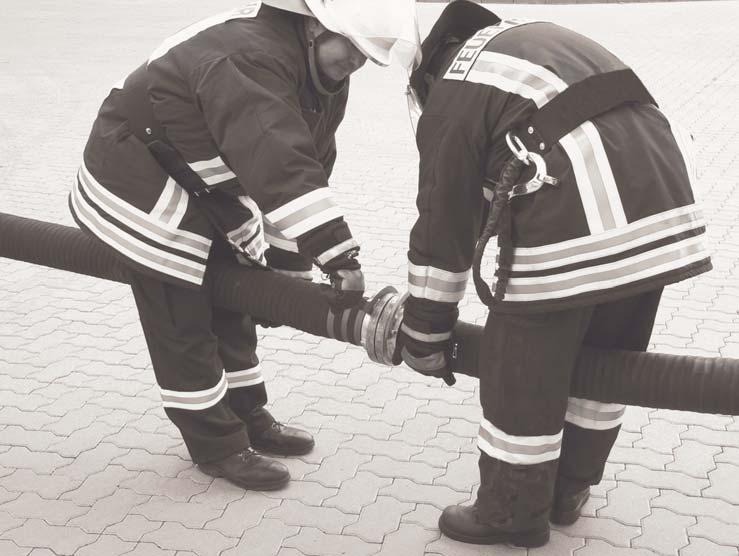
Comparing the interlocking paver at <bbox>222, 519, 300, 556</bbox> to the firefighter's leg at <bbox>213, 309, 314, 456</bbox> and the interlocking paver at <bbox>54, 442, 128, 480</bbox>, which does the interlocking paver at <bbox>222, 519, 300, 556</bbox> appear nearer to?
the firefighter's leg at <bbox>213, 309, 314, 456</bbox>

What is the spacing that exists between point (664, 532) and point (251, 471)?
54.7 inches

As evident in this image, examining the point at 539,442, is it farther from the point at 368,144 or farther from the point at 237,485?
the point at 368,144

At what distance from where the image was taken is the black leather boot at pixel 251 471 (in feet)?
11.1

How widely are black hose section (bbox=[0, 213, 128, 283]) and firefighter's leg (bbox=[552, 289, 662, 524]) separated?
153 centimetres

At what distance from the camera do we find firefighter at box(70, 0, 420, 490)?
2.65m

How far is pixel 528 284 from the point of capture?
8.35 feet

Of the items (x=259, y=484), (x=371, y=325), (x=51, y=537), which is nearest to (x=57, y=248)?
(x=51, y=537)

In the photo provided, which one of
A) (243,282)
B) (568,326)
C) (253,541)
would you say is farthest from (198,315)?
(568,326)

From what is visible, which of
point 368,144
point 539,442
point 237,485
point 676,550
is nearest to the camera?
point 539,442

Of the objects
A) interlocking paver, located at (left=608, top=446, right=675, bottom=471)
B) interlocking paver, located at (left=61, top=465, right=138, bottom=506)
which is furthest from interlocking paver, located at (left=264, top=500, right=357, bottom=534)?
interlocking paver, located at (left=608, top=446, right=675, bottom=471)

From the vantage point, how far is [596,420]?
2939mm

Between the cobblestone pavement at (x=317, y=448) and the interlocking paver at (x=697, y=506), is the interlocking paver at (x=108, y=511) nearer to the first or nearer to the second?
the cobblestone pavement at (x=317, y=448)

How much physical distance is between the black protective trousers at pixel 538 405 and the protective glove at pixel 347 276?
1.26 ft

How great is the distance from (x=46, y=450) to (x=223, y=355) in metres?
0.79
